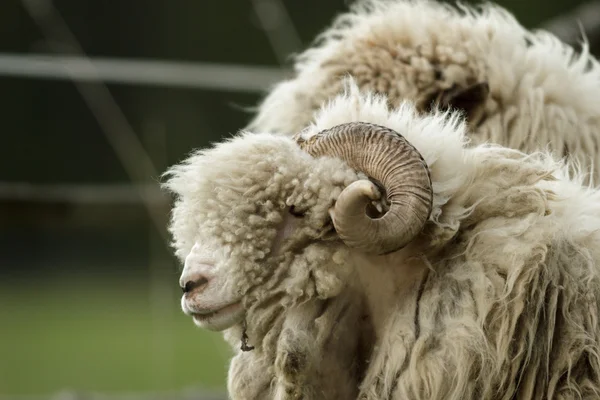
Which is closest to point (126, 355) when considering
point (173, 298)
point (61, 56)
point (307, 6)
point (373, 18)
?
point (173, 298)

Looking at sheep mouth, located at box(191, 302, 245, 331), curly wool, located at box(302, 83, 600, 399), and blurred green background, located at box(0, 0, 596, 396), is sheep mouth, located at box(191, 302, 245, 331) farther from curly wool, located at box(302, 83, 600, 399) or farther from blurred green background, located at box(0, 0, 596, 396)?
blurred green background, located at box(0, 0, 596, 396)

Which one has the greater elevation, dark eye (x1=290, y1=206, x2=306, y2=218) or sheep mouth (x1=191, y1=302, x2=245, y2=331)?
dark eye (x1=290, y1=206, x2=306, y2=218)

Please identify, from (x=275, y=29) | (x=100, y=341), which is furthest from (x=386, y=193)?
(x=100, y=341)

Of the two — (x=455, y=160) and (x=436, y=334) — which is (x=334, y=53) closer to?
(x=455, y=160)

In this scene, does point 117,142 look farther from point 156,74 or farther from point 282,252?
point 282,252

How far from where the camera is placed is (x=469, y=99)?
3.74 m

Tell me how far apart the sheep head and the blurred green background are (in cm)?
533

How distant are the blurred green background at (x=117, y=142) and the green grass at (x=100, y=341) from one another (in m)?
0.05

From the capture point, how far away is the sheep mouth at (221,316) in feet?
8.27

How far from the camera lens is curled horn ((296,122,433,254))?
7.88ft

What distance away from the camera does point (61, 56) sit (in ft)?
26.9

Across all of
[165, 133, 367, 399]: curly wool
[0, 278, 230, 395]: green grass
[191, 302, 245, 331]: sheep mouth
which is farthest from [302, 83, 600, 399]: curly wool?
[0, 278, 230, 395]: green grass

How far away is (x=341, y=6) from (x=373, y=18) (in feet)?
25.2

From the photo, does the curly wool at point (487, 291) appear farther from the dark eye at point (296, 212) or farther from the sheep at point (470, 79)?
the sheep at point (470, 79)
